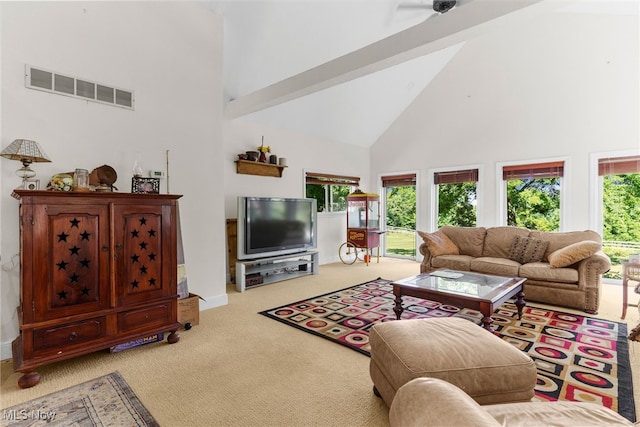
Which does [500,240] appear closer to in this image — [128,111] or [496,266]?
[496,266]

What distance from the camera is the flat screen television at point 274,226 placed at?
4445mm

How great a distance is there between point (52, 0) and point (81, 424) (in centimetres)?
315

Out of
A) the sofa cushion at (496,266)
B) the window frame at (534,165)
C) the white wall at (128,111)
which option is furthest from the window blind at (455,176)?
the white wall at (128,111)

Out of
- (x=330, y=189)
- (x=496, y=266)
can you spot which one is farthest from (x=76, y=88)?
(x=496, y=266)

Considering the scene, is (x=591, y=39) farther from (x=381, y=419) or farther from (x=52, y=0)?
(x=52, y=0)

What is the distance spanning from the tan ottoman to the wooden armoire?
196 centimetres

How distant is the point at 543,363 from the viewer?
231 centimetres

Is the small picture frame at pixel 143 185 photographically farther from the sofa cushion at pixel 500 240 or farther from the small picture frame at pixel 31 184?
the sofa cushion at pixel 500 240

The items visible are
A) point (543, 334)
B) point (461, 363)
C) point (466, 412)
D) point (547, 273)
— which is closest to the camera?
point (466, 412)

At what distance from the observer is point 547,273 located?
Answer: 11.8ft

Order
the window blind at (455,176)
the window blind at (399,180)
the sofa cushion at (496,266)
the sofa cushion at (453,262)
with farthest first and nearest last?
1. the window blind at (399,180)
2. the window blind at (455,176)
3. the sofa cushion at (453,262)
4. the sofa cushion at (496,266)

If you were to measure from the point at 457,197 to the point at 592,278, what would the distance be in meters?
3.01

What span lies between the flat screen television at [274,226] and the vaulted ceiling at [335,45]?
135cm

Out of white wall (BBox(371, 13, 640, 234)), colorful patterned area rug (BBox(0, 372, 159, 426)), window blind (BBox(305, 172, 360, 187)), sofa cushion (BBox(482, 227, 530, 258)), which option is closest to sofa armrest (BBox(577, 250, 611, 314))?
sofa cushion (BBox(482, 227, 530, 258))
